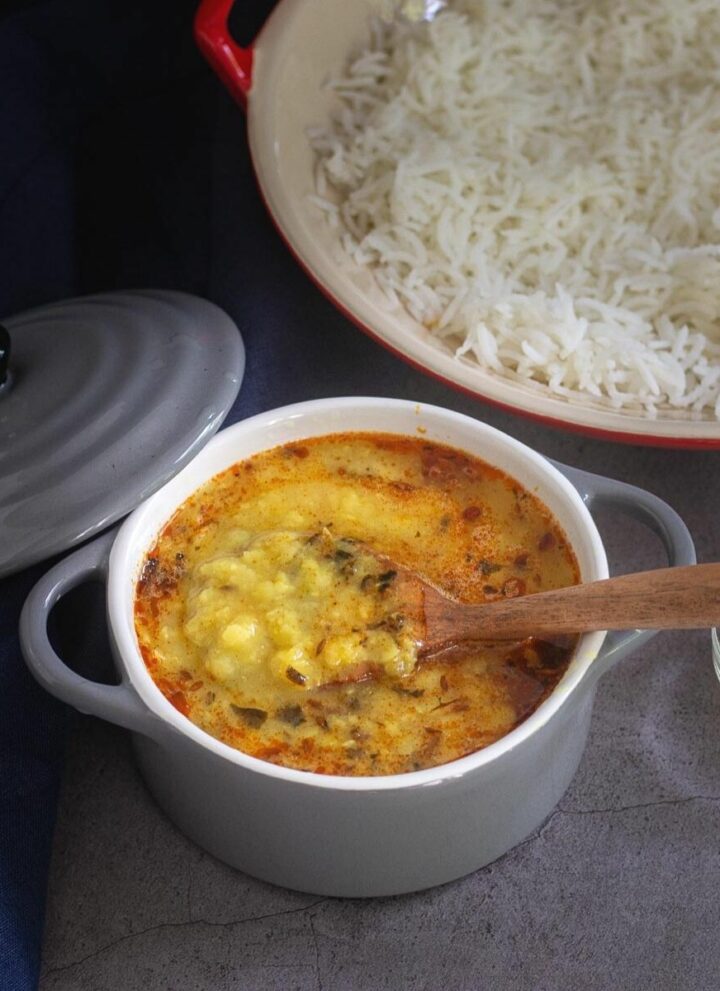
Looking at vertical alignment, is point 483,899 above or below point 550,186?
below

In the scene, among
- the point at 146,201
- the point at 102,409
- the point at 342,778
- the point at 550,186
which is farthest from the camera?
the point at 146,201

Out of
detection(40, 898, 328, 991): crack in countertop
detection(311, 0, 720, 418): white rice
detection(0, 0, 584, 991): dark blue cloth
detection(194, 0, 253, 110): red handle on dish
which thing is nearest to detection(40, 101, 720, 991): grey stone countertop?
detection(40, 898, 328, 991): crack in countertop

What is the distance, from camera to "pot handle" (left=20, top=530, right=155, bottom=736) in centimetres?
125

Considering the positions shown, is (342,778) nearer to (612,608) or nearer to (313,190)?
A: (612,608)

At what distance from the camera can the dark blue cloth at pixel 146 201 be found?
6.30 feet

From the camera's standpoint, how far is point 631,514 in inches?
56.2

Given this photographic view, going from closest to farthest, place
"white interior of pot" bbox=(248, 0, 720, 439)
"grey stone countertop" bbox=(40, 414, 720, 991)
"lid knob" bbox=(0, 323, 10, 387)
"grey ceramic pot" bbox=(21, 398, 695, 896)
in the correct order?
"grey ceramic pot" bbox=(21, 398, 695, 896)
"grey stone countertop" bbox=(40, 414, 720, 991)
"lid knob" bbox=(0, 323, 10, 387)
"white interior of pot" bbox=(248, 0, 720, 439)

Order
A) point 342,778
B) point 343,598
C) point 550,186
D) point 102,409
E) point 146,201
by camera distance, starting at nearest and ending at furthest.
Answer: point 342,778
point 343,598
point 102,409
point 550,186
point 146,201

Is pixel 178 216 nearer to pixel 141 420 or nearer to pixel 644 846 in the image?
pixel 141 420

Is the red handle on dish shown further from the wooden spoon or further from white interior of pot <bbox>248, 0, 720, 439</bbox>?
the wooden spoon

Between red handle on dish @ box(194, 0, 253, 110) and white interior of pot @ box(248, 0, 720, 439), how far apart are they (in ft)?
0.07

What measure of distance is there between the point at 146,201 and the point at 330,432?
88cm

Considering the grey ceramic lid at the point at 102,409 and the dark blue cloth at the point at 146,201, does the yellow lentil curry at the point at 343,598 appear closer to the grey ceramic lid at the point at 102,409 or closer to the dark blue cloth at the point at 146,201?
the grey ceramic lid at the point at 102,409

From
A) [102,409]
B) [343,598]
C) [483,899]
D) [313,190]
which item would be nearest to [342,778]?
[343,598]
